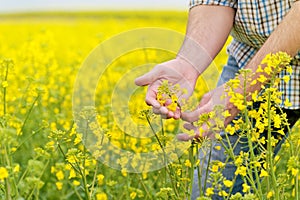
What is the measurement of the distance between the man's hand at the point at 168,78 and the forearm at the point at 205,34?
0.05 meters

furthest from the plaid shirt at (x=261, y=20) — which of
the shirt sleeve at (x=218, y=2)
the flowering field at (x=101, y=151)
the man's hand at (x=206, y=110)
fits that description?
the man's hand at (x=206, y=110)

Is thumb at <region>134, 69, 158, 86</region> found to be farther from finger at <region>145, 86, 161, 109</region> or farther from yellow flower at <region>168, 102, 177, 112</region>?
yellow flower at <region>168, 102, 177, 112</region>

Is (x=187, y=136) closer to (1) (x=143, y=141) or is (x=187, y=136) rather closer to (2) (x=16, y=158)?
(1) (x=143, y=141)

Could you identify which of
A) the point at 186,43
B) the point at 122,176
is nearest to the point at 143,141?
the point at 122,176

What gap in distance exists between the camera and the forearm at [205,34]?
8.59 ft

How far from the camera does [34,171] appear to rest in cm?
192

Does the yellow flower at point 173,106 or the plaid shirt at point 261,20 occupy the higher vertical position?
the plaid shirt at point 261,20

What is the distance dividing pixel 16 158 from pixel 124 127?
1155 mm

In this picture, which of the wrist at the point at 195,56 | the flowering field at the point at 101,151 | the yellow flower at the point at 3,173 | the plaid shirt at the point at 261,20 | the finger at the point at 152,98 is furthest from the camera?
the plaid shirt at the point at 261,20

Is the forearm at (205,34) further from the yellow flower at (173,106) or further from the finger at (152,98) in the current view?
the yellow flower at (173,106)

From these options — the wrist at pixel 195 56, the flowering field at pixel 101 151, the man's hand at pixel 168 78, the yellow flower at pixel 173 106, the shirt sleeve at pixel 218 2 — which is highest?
the shirt sleeve at pixel 218 2

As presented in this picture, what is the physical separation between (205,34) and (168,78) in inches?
14.7

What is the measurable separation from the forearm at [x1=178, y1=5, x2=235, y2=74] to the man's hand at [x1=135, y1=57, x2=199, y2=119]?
0.15ft

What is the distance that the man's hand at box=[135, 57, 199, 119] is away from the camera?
2.21 m
